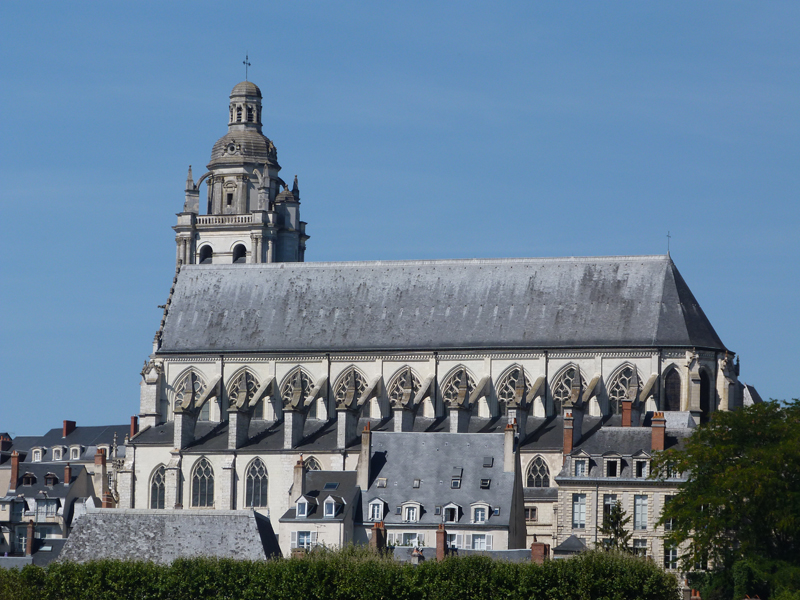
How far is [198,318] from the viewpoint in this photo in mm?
82438

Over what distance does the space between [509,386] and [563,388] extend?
2.21 m

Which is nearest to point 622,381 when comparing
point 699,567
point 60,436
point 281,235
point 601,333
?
point 601,333

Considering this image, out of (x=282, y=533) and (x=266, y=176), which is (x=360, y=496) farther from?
(x=266, y=176)

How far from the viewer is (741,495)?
59500 mm

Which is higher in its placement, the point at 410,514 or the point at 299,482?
the point at 299,482

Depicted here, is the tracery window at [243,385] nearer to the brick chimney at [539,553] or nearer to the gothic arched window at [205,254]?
the gothic arched window at [205,254]

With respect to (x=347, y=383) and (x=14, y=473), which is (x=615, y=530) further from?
(x=14, y=473)

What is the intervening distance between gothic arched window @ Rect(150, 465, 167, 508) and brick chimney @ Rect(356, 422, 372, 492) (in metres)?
11.7

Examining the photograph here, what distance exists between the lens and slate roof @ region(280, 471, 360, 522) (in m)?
65.6

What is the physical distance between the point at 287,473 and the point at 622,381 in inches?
526

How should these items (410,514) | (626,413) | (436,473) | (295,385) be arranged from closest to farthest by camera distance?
(410,514) < (436,473) < (626,413) < (295,385)

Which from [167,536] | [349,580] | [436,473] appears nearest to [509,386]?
[436,473]

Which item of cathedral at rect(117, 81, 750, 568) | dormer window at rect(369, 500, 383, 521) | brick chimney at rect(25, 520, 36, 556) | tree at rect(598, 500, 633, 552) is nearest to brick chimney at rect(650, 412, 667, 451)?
cathedral at rect(117, 81, 750, 568)

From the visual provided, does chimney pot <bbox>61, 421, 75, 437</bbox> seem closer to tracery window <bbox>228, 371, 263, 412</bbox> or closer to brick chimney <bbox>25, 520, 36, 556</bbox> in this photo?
brick chimney <bbox>25, 520, 36, 556</bbox>
